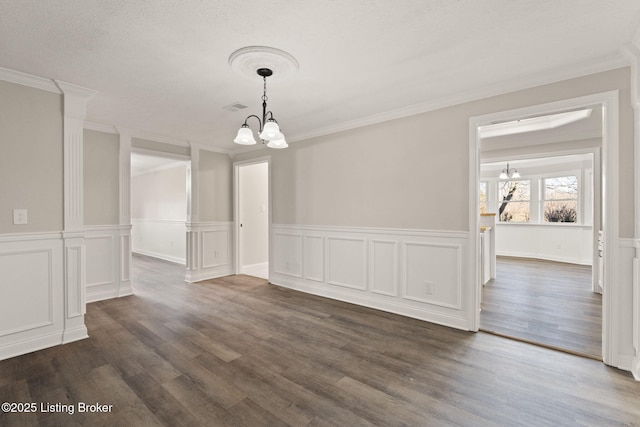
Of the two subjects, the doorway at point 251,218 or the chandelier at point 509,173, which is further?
the chandelier at point 509,173

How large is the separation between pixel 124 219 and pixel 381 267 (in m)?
3.90

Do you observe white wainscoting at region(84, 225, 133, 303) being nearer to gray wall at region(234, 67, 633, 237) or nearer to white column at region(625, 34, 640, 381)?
gray wall at region(234, 67, 633, 237)

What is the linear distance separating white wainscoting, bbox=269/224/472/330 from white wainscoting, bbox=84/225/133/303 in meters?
2.29

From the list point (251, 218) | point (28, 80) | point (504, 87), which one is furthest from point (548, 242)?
point (28, 80)

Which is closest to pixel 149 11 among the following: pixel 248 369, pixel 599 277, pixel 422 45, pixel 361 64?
pixel 361 64

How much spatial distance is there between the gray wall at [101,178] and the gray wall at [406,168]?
2.55 meters

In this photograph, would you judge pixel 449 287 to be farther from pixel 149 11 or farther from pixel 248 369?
pixel 149 11

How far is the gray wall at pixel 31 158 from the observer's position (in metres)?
2.66

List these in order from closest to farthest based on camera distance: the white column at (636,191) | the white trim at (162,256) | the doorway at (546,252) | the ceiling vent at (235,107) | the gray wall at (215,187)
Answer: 1. the white column at (636,191)
2. the doorway at (546,252)
3. the ceiling vent at (235,107)
4. the gray wall at (215,187)
5. the white trim at (162,256)

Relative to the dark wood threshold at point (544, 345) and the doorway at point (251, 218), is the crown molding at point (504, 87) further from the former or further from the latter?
the doorway at point (251, 218)

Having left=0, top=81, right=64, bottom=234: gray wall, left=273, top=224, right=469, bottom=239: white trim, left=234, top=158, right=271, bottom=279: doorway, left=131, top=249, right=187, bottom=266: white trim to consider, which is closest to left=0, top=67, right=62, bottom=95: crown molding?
left=0, top=81, right=64, bottom=234: gray wall

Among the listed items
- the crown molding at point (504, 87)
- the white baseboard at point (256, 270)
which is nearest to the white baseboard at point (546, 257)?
the crown molding at point (504, 87)

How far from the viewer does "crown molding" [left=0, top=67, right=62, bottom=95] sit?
264 cm

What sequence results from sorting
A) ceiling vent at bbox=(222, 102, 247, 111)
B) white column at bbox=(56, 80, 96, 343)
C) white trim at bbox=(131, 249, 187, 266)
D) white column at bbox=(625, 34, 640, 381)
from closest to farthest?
white column at bbox=(625, 34, 640, 381) → white column at bbox=(56, 80, 96, 343) → ceiling vent at bbox=(222, 102, 247, 111) → white trim at bbox=(131, 249, 187, 266)
